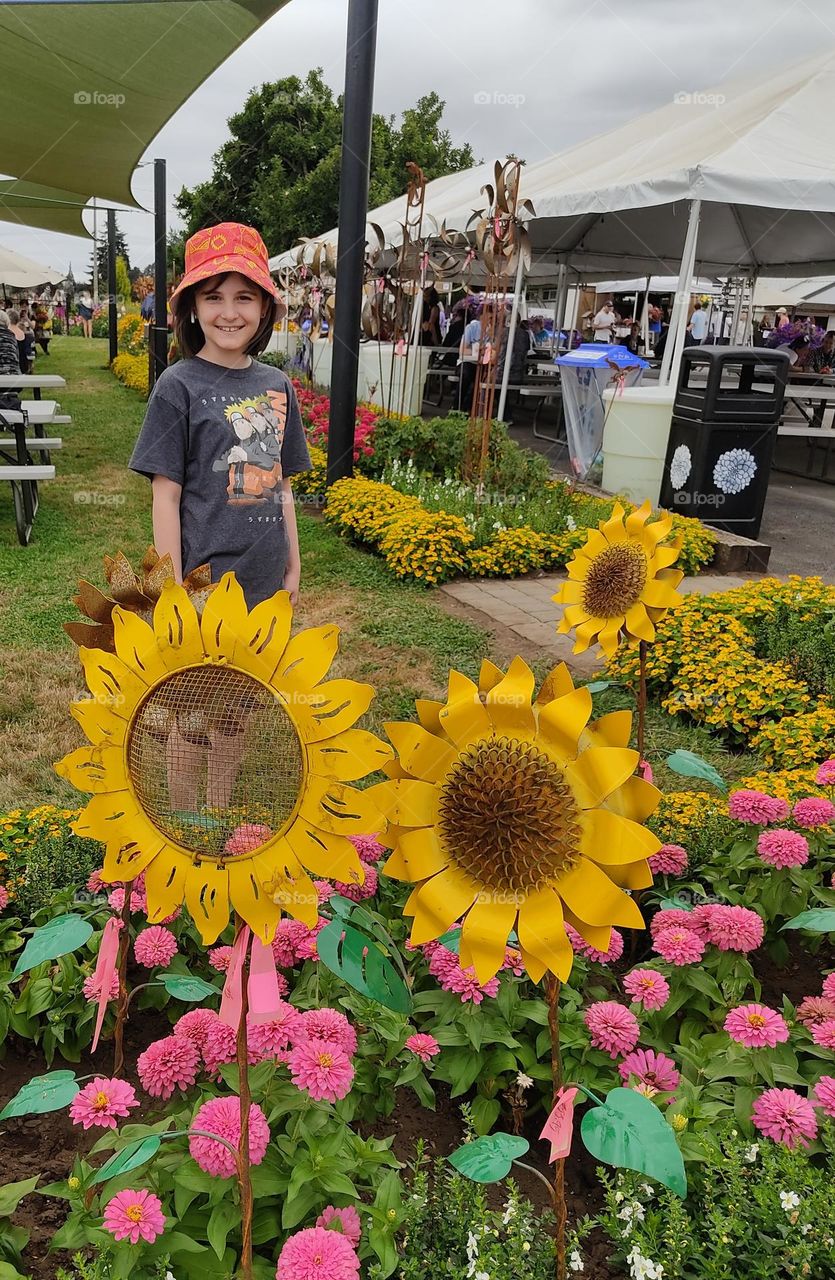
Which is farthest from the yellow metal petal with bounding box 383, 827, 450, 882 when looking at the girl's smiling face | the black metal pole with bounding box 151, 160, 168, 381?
the black metal pole with bounding box 151, 160, 168, 381

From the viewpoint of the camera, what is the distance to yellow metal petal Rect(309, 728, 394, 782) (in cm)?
91

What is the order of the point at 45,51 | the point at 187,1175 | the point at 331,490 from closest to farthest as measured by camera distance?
the point at 187,1175
the point at 45,51
the point at 331,490

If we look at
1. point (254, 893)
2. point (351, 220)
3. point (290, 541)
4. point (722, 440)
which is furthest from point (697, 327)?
point (254, 893)

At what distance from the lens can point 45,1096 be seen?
120 centimetres

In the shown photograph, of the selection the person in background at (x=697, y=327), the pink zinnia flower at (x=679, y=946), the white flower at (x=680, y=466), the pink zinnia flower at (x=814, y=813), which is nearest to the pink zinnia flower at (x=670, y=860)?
the pink zinnia flower at (x=814, y=813)

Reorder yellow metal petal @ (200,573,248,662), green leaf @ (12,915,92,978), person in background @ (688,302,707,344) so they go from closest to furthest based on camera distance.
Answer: yellow metal petal @ (200,573,248,662) < green leaf @ (12,915,92,978) < person in background @ (688,302,707,344)

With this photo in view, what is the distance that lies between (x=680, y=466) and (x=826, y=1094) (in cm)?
598

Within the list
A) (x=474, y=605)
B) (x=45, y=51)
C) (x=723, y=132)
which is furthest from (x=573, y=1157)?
(x=723, y=132)

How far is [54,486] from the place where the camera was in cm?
887

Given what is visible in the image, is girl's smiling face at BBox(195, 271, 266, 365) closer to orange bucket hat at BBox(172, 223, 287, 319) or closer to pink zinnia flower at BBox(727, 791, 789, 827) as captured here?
orange bucket hat at BBox(172, 223, 287, 319)

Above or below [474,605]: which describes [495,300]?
above

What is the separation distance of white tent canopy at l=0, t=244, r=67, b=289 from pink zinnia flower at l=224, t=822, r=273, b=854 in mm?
16838

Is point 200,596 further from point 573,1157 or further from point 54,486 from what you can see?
point 54,486

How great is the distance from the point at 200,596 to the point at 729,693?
295 centimetres
